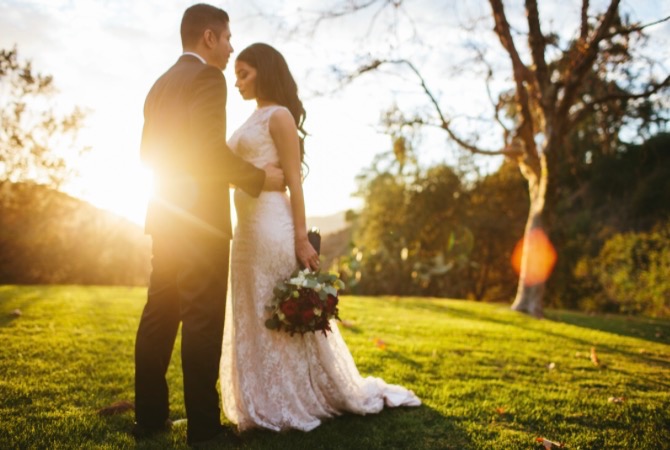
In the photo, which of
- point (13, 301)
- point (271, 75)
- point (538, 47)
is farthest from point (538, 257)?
point (13, 301)

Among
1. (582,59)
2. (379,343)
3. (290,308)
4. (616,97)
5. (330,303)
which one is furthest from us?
(616,97)

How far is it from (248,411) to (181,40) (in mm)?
2267

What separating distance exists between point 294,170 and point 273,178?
145 millimetres

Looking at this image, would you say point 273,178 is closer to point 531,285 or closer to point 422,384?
point 422,384

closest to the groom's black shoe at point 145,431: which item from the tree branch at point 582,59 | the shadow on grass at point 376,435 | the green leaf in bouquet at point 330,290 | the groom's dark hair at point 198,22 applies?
the shadow on grass at point 376,435

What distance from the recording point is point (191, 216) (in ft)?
7.84

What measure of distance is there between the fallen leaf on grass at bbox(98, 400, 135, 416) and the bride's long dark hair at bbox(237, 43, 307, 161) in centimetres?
229

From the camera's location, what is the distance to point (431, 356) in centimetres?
508

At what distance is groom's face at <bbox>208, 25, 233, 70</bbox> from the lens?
8.56 feet

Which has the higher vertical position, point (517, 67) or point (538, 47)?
point (538, 47)

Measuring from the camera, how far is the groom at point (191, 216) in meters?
2.35

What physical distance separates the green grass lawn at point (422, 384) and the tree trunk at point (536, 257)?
2784 millimetres

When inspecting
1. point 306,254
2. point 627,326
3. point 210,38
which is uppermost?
point 210,38

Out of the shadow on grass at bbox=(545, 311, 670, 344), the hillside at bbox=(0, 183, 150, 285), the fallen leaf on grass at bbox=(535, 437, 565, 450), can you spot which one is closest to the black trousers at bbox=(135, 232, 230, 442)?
the fallen leaf on grass at bbox=(535, 437, 565, 450)
